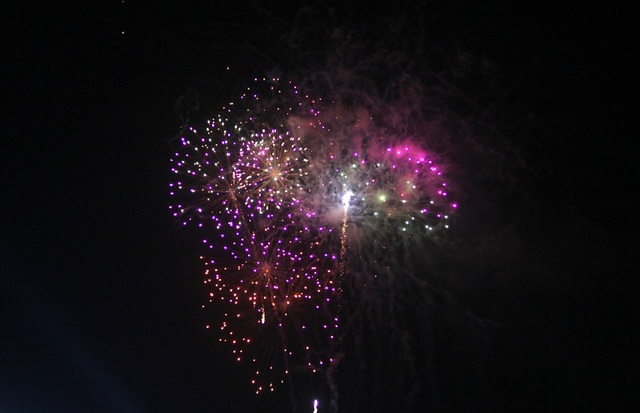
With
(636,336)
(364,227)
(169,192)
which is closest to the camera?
(364,227)

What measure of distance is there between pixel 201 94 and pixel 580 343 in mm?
8494

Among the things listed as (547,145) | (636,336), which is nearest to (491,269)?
(547,145)

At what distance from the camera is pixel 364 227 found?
21.9 feet

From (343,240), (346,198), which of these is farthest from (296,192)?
(343,240)

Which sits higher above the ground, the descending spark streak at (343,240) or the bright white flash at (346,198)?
the bright white flash at (346,198)

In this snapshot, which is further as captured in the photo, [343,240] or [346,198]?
[343,240]

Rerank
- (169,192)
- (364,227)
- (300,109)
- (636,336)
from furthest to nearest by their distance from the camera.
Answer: (636,336) → (169,192) → (364,227) → (300,109)

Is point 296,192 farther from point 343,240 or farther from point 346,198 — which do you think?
point 343,240

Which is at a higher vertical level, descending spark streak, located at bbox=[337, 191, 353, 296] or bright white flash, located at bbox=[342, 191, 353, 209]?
bright white flash, located at bbox=[342, 191, 353, 209]

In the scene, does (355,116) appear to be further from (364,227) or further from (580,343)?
(580,343)

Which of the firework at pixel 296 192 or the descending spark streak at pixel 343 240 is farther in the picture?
the descending spark streak at pixel 343 240

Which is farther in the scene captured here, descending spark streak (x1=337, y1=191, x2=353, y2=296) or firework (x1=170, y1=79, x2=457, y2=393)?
descending spark streak (x1=337, y1=191, x2=353, y2=296)

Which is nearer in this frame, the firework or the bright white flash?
the firework

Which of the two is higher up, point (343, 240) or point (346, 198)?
point (346, 198)
